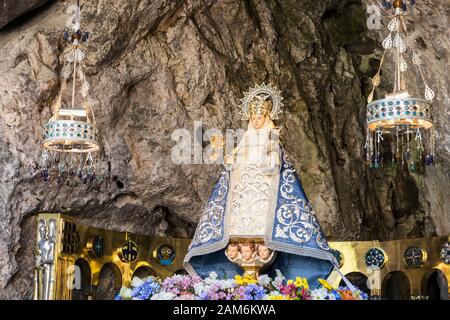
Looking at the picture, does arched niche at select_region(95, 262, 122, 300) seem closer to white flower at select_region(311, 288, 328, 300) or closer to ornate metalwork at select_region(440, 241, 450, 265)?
ornate metalwork at select_region(440, 241, 450, 265)

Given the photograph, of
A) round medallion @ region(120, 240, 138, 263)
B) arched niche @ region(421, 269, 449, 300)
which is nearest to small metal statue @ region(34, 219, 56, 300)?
round medallion @ region(120, 240, 138, 263)

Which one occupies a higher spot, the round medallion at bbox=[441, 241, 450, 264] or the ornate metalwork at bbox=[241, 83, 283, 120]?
the ornate metalwork at bbox=[241, 83, 283, 120]

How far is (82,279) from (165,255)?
149 cm

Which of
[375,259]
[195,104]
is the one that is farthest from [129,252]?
[375,259]

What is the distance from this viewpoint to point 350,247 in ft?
40.5

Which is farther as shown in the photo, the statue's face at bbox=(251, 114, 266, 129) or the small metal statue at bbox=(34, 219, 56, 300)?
the statue's face at bbox=(251, 114, 266, 129)

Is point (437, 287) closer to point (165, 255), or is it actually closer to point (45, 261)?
point (165, 255)

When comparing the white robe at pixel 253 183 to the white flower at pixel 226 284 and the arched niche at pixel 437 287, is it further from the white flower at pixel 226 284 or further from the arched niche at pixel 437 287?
the arched niche at pixel 437 287

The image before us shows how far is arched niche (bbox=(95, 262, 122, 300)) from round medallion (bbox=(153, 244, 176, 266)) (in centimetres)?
69

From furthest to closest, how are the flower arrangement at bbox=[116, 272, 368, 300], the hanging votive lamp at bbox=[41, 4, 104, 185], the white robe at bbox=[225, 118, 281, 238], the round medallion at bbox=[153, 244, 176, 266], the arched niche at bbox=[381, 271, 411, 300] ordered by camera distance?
the arched niche at bbox=[381, 271, 411, 300], the round medallion at bbox=[153, 244, 176, 266], the white robe at bbox=[225, 118, 281, 238], the hanging votive lamp at bbox=[41, 4, 104, 185], the flower arrangement at bbox=[116, 272, 368, 300]

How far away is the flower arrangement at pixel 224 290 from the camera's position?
7140 mm

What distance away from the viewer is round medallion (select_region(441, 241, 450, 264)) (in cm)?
1157

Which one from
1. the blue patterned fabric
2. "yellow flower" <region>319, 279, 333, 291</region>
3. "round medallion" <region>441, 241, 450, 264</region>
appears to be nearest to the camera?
"yellow flower" <region>319, 279, 333, 291</region>
